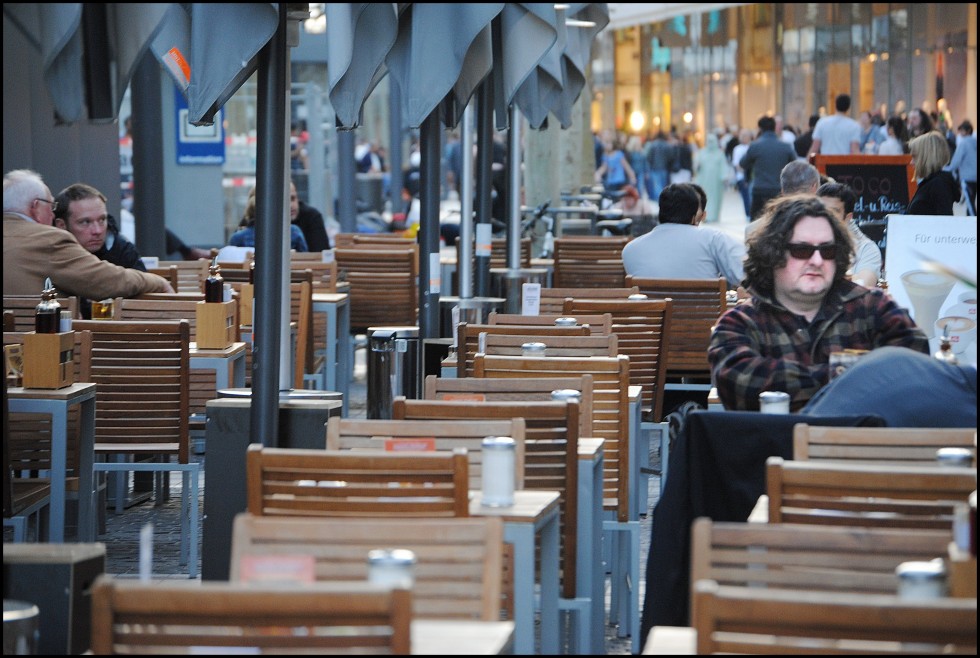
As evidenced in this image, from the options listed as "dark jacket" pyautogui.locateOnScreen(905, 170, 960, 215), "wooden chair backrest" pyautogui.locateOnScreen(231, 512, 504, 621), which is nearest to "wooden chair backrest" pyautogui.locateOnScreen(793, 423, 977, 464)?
"wooden chair backrest" pyautogui.locateOnScreen(231, 512, 504, 621)

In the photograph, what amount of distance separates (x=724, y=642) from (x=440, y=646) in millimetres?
504

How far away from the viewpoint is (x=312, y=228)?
1193 centimetres

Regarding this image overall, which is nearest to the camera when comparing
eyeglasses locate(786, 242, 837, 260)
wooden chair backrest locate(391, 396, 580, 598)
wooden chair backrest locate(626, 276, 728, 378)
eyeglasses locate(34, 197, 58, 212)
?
wooden chair backrest locate(391, 396, 580, 598)

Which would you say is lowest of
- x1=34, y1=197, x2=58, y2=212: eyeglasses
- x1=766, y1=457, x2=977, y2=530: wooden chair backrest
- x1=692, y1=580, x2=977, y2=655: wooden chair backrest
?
x1=692, y1=580, x2=977, y2=655: wooden chair backrest

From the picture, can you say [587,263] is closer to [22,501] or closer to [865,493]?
[22,501]

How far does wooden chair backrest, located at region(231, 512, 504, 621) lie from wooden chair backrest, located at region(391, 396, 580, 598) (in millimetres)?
1326

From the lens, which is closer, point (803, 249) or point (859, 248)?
point (803, 249)

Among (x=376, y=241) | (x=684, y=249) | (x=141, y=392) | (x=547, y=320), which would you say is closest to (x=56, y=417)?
(x=141, y=392)

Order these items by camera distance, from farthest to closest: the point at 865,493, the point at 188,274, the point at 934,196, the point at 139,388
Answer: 1. the point at 934,196
2. the point at 188,274
3. the point at 139,388
4. the point at 865,493

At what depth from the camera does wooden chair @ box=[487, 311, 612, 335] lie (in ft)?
22.2

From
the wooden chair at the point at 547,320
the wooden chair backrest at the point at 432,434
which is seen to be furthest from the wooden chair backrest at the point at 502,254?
the wooden chair backrest at the point at 432,434

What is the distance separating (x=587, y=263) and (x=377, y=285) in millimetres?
1682

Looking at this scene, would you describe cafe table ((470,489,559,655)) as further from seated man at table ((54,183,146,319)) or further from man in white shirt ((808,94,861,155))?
man in white shirt ((808,94,861,155))

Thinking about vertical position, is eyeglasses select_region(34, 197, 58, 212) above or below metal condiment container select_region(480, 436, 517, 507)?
above
